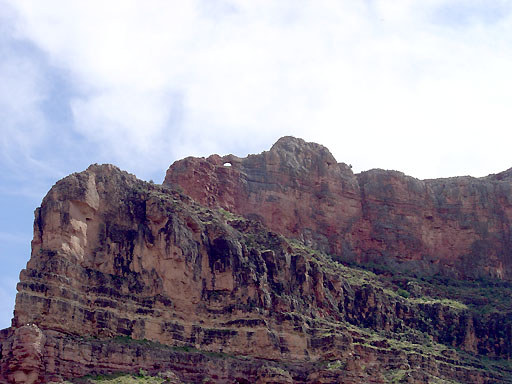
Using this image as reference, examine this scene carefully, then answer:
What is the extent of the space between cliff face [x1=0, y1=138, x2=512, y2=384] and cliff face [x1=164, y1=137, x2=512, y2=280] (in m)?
0.18

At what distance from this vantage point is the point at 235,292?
88625 mm

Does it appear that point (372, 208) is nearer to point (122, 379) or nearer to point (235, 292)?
point (235, 292)

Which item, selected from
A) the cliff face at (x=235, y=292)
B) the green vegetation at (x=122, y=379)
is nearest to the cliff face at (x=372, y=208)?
the cliff face at (x=235, y=292)

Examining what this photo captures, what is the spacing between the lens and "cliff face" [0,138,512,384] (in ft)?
265

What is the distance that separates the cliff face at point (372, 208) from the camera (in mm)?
106938

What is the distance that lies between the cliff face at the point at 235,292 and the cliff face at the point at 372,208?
0.58 ft

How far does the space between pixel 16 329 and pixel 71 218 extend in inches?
380

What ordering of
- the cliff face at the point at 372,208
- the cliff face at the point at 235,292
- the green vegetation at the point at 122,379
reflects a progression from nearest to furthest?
the green vegetation at the point at 122,379 → the cliff face at the point at 235,292 → the cliff face at the point at 372,208

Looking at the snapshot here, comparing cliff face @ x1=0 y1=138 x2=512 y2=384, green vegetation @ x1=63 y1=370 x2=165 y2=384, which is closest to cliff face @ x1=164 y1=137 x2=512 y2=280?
cliff face @ x1=0 y1=138 x2=512 y2=384

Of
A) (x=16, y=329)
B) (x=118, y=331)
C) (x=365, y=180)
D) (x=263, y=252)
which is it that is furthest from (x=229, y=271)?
(x=365, y=180)

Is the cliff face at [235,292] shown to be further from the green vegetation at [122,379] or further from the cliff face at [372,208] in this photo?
the green vegetation at [122,379]

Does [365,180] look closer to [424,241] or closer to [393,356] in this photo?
[424,241]

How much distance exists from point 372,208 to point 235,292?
29.0m

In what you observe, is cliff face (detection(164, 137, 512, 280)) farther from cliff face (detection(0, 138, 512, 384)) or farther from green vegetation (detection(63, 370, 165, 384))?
green vegetation (detection(63, 370, 165, 384))
